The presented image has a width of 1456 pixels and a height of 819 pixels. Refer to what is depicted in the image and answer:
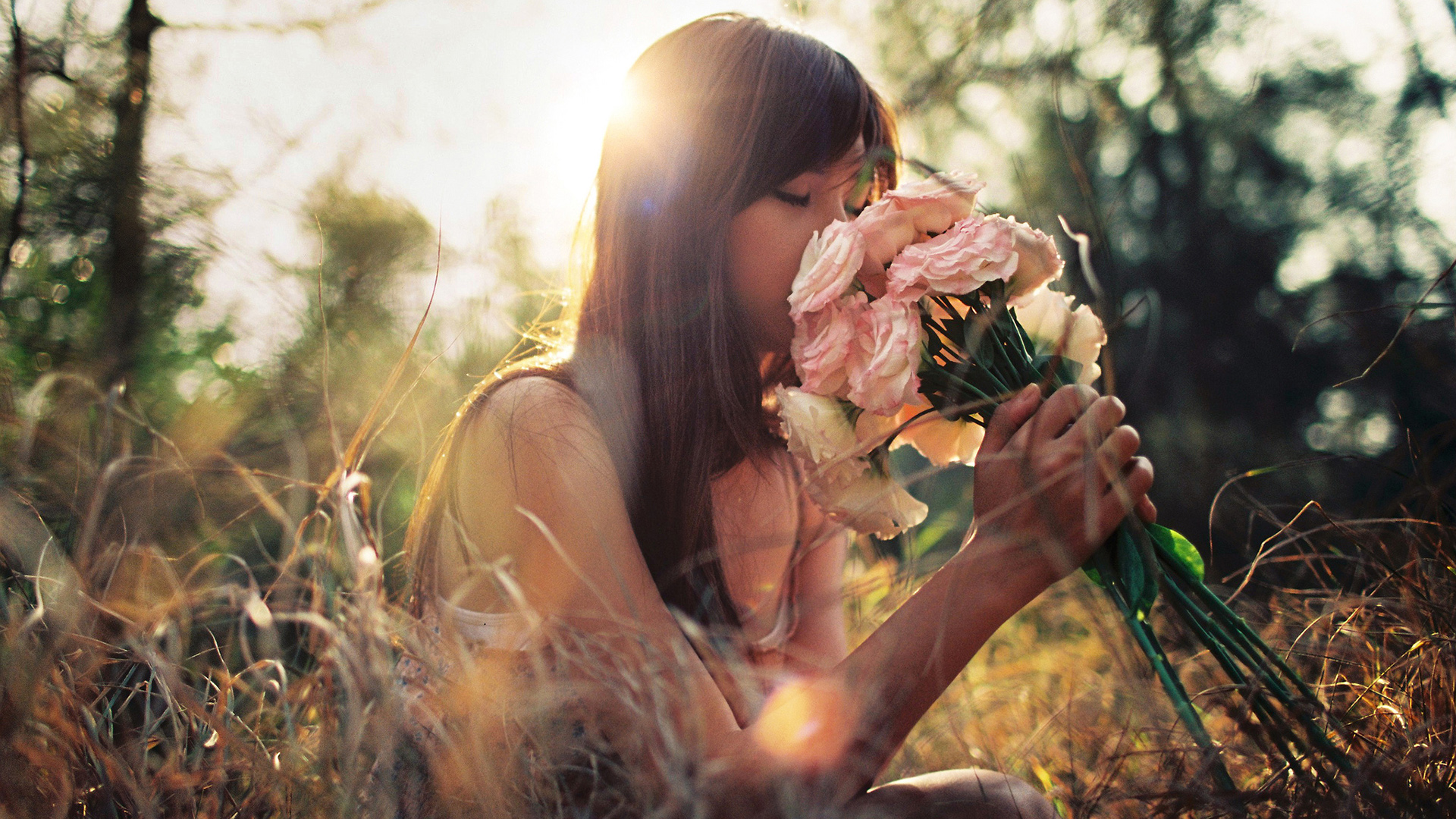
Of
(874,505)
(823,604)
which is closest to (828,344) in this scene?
(874,505)

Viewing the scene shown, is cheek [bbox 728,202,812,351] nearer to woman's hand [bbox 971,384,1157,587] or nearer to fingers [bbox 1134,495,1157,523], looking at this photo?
woman's hand [bbox 971,384,1157,587]

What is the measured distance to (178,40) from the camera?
1.52 meters

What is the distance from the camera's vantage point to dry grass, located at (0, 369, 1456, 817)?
22.0 inches

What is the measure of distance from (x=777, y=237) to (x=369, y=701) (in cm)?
80

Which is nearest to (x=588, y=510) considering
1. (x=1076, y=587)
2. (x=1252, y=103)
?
(x=1076, y=587)

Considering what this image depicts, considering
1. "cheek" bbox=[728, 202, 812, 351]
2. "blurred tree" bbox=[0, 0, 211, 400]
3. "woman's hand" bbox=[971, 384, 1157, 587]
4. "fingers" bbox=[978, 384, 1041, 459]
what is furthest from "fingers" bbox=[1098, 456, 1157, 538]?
"blurred tree" bbox=[0, 0, 211, 400]

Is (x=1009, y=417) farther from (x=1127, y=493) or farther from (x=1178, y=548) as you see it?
(x=1178, y=548)

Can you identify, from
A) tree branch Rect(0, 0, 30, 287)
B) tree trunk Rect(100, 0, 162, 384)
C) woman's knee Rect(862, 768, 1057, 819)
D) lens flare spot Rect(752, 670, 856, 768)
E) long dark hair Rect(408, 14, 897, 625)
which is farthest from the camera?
tree trunk Rect(100, 0, 162, 384)

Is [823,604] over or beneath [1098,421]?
beneath

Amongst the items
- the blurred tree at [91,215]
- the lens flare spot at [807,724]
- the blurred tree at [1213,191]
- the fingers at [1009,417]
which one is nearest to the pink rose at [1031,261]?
the fingers at [1009,417]

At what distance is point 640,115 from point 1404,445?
1.22 metres

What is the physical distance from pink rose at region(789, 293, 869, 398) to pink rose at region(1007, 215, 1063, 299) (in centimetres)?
18

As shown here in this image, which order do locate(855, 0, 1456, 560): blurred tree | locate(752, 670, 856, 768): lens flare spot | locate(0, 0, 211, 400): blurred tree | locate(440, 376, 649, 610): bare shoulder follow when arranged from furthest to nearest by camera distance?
locate(855, 0, 1456, 560): blurred tree < locate(0, 0, 211, 400): blurred tree < locate(440, 376, 649, 610): bare shoulder < locate(752, 670, 856, 768): lens flare spot

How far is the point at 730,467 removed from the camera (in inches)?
46.3
